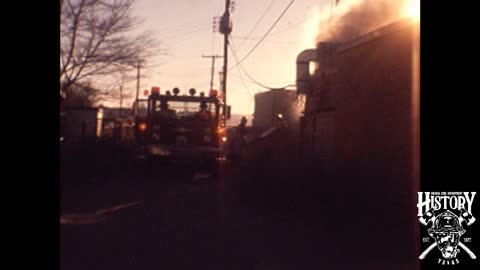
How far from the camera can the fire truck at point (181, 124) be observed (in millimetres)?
15719

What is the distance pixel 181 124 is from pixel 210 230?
840cm

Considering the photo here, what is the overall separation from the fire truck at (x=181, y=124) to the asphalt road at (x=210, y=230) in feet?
8.57

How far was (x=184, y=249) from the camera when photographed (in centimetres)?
668

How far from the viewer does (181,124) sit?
16047 millimetres

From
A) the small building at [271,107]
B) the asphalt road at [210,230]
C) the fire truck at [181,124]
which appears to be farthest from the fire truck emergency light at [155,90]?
the small building at [271,107]

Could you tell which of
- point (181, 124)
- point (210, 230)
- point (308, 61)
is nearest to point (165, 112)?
point (181, 124)

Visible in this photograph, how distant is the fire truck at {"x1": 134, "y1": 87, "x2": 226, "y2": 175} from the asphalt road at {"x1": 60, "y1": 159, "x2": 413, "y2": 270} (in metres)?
2.61

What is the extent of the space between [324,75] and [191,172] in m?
6.03

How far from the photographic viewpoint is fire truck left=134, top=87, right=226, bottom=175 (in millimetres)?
15719

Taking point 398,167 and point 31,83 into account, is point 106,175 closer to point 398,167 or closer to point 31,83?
point 398,167
